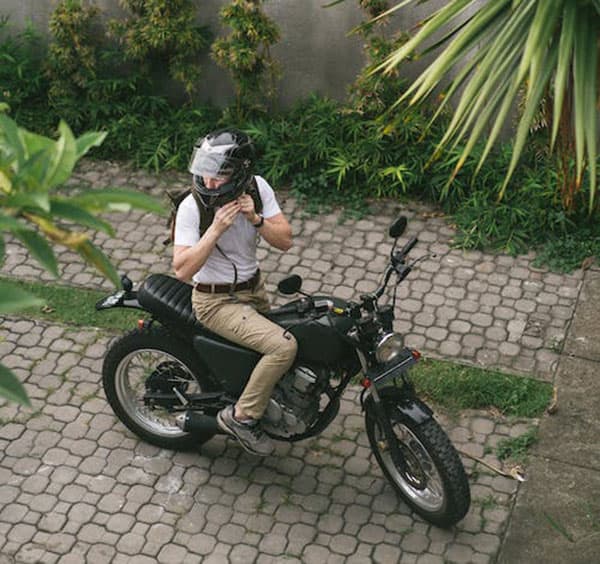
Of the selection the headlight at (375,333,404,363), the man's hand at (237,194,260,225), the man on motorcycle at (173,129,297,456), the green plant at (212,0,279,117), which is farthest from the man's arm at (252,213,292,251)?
the green plant at (212,0,279,117)

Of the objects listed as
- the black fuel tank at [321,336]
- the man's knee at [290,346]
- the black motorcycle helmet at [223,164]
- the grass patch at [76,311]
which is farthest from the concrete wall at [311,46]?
the man's knee at [290,346]

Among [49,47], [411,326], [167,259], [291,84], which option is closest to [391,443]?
[411,326]

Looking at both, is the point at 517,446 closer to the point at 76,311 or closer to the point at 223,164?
the point at 223,164

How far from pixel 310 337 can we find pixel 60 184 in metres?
3.69

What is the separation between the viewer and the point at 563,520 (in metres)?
6.45

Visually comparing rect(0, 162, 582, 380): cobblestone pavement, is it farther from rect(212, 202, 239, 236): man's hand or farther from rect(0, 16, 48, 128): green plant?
rect(212, 202, 239, 236): man's hand

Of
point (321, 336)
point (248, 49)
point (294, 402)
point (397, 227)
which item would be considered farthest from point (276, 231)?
point (248, 49)

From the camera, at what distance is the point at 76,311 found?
823 centimetres

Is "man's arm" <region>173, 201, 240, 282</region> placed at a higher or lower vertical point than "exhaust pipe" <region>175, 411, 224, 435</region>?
higher

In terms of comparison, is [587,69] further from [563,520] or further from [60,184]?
[60,184]

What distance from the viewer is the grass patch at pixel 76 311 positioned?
319 inches

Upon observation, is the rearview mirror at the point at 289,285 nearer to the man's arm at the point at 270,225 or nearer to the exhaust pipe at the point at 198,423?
the man's arm at the point at 270,225

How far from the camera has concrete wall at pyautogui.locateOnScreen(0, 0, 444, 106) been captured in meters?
9.57

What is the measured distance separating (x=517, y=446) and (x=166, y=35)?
4698 millimetres
